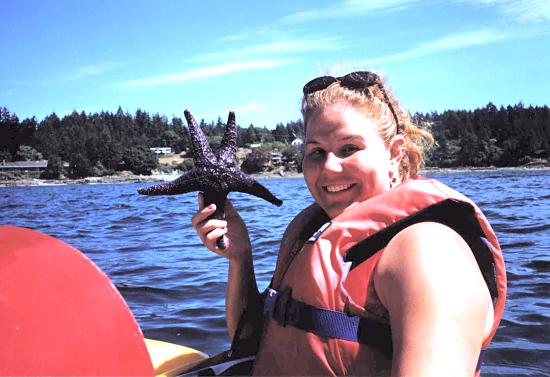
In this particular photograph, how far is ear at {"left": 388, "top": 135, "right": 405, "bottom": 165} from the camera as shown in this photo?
254cm

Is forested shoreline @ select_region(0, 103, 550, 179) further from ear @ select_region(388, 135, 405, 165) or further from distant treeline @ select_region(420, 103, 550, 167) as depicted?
ear @ select_region(388, 135, 405, 165)

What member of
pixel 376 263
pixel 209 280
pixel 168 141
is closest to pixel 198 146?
pixel 376 263

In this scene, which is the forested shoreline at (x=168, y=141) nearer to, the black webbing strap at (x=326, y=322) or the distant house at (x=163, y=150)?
the distant house at (x=163, y=150)

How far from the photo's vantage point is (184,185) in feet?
9.75

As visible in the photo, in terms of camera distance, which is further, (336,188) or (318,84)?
(318,84)

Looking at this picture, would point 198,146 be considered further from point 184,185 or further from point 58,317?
point 58,317

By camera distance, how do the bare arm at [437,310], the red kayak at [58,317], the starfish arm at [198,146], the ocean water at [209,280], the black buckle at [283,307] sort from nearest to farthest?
1. the bare arm at [437,310]
2. the red kayak at [58,317]
3. the black buckle at [283,307]
4. the starfish arm at [198,146]
5. the ocean water at [209,280]

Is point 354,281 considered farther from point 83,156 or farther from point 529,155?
point 83,156

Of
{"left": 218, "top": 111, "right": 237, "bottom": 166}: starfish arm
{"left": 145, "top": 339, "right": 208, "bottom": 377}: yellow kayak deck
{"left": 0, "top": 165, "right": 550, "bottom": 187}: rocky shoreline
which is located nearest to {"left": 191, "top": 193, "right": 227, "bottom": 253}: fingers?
{"left": 218, "top": 111, "right": 237, "bottom": 166}: starfish arm

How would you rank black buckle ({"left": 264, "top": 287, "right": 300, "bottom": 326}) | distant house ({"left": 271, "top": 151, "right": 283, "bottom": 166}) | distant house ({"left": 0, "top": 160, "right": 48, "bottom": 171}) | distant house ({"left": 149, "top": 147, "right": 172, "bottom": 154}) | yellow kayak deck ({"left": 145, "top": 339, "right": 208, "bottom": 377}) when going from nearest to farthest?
black buckle ({"left": 264, "top": 287, "right": 300, "bottom": 326}) < yellow kayak deck ({"left": 145, "top": 339, "right": 208, "bottom": 377}) < distant house ({"left": 271, "top": 151, "right": 283, "bottom": 166}) < distant house ({"left": 0, "top": 160, "right": 48, "bottom": 171}) < distant house ({"left": 149, "top": 147, "right": 172, "bottom": 154})

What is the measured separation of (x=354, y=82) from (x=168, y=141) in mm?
141574

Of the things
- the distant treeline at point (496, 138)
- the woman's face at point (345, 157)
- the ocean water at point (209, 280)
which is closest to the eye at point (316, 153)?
the woman's face at point (345, 157)

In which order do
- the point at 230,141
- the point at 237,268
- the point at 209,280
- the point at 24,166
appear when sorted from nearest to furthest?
the point at 237,268 < the point at 230,141 < the point at 209,280 < the point at 24,166

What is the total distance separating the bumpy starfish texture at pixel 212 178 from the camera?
2875 mm
